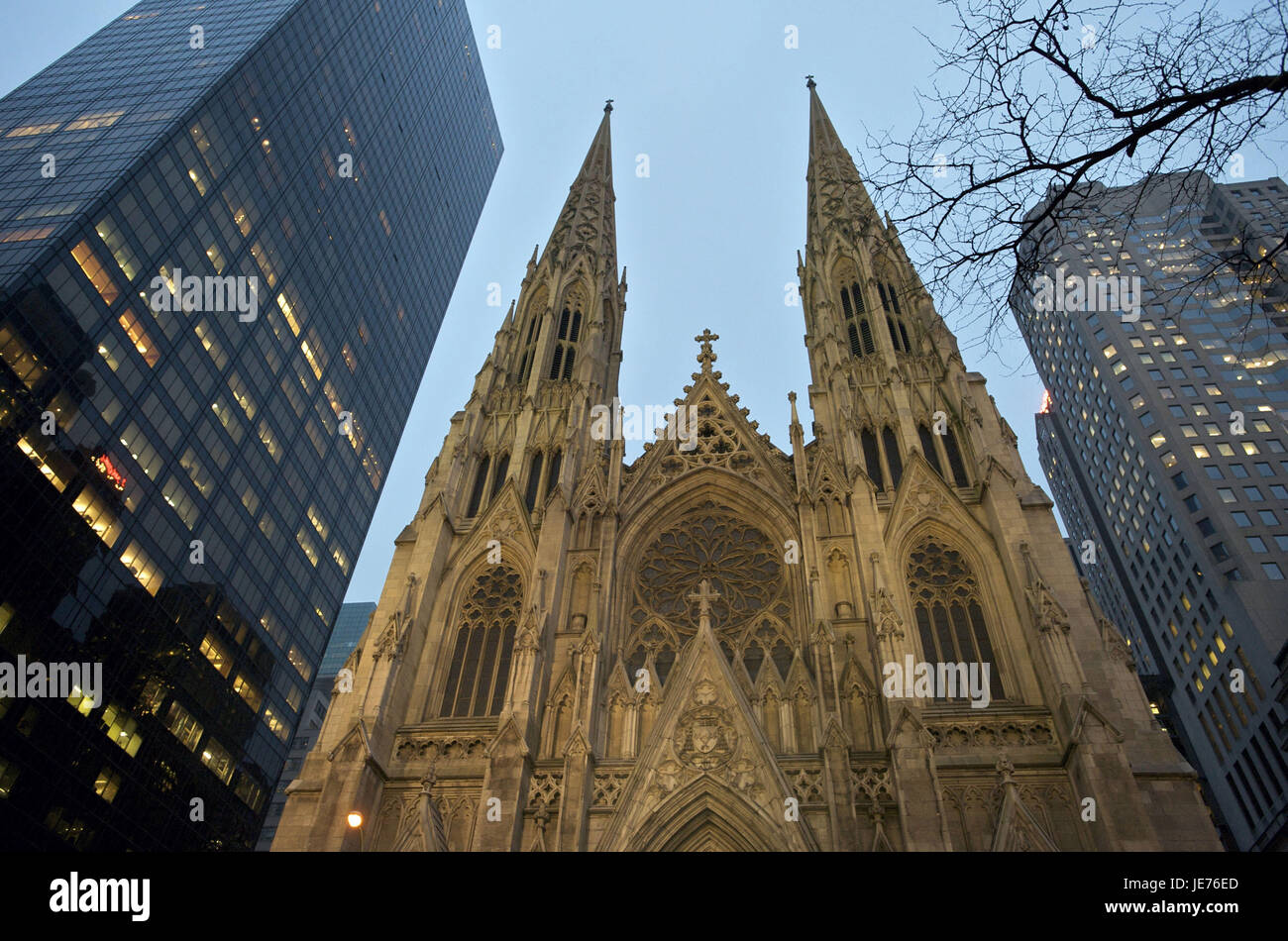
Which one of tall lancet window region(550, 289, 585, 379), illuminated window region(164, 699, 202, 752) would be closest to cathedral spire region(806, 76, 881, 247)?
tall lancet window region(550, 289, 585, 379)

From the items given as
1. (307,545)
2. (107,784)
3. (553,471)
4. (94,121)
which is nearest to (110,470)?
(107,784)

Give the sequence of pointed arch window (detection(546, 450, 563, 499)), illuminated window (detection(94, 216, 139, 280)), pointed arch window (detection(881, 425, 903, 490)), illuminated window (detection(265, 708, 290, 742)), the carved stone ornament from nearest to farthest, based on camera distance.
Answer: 1. the carved stone ornament
2. pointed arch window (detection(881, 425, 903, 490))
3. pointed arch window (detection(546, 450, 563, 499))
4. illuminated window (detection(94, 216, 139, 280))
5. illuminated window (detection(265, 708, 290, 742))

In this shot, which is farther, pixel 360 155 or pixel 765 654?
pixel 360 155

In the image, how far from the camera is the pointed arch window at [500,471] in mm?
31875

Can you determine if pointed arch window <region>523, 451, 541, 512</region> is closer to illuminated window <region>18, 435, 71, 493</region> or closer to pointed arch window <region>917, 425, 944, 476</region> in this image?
pointed arch window <region>917, 425, 944, 476</region>

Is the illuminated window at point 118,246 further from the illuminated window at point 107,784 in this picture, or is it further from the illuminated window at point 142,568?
the illuminated window at point 107,784

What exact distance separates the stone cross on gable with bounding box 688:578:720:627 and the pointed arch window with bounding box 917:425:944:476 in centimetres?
952

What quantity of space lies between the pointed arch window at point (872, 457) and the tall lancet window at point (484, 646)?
517 inches

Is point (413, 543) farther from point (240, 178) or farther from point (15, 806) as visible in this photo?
point (240, 178)

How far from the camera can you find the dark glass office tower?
33594 millimetres
